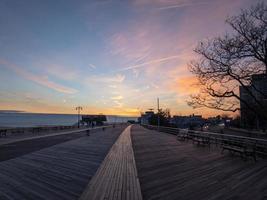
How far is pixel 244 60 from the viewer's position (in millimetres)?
14312

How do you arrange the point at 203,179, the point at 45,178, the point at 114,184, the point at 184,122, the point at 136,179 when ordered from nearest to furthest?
the point at 114,184, the point at 203,179, the point at 136,179, the point at 45,178, the point at 184,122

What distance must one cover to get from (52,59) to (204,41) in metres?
15.9

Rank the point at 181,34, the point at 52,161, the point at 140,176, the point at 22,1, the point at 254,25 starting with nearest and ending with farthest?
the point at 140,176 → the point at 52,161 → the point at 254,25 → the point at 22,1 → the point at 181,34

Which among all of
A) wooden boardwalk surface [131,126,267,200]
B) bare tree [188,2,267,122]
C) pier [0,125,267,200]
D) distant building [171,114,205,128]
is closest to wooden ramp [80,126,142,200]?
pier [0,125,267,200]

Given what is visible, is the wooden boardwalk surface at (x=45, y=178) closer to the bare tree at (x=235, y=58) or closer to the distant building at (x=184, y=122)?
the bare tree at (x=235, y=58)

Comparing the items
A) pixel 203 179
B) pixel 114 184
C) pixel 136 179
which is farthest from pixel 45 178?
pixel 203 179

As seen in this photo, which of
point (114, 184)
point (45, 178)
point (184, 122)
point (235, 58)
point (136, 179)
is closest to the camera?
point (114, 184)

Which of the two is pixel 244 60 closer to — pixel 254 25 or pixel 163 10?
pixel 254 25

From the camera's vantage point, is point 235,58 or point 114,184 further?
point 235,58

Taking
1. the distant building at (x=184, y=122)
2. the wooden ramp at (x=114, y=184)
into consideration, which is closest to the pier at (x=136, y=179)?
the wooden ramp at (x=114, y=184)

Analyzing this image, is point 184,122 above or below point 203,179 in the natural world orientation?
above

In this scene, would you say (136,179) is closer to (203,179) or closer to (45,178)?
(203,179)

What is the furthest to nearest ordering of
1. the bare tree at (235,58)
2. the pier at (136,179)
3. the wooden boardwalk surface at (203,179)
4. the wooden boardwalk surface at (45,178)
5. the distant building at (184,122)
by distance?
1. the distant building at (184,122)
2. the bare tree at (235,58)
3. the wooden boardwalk surface at (45,178)
4. the pier at (136,179)
5. the wooden boardwalk surface at (203,179)

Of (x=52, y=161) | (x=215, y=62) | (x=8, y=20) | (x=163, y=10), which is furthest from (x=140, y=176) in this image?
(x=8, y=20)
